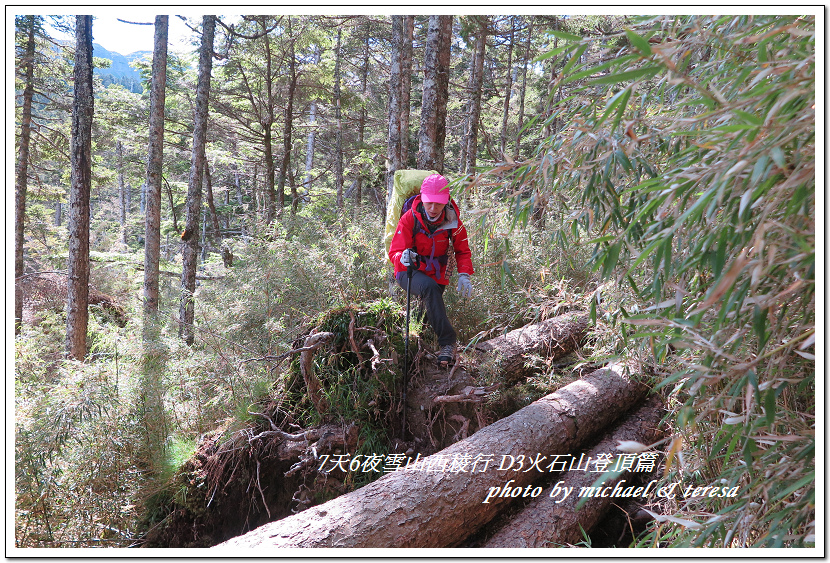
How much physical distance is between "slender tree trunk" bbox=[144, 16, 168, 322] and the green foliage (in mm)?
7672

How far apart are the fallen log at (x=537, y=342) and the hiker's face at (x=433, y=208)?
1409 mm

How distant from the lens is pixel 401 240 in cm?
377

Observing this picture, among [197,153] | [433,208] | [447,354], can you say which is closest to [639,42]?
[433,208]

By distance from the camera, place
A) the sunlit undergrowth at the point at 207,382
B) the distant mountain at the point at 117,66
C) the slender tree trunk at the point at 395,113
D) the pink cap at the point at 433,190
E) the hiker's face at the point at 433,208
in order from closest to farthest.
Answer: the sunlit undergrowth at the point at 207,382
the pink cap at the point at 433,190
the hiker's face at the point at 433,208
the slender tree trunk at the point at 395,113
the distant mountain at the point at 117,66

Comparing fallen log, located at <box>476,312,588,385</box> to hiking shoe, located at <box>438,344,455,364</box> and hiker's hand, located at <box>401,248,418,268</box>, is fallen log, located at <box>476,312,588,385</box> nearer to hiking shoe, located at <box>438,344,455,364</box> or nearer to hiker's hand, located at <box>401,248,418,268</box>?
hiking shoe, located at <box>438,344,455,364</box>

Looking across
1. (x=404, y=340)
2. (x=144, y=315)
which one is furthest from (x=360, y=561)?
(x=144, y=315)

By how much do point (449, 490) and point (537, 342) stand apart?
2184 mm

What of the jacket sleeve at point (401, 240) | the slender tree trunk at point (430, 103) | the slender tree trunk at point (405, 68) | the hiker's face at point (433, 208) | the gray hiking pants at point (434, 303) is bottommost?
the gray hiking pants at point (434, 303)

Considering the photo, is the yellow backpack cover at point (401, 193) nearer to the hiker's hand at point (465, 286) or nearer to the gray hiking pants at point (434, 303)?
the gray hiking pants at point (434, 303)

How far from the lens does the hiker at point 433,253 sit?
375cm

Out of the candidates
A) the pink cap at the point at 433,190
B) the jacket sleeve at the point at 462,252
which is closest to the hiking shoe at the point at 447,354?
the jacket sleeve at the point at 462,252

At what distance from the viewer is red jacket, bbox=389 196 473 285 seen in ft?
12.3

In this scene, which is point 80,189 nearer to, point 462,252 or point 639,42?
point 462,252
